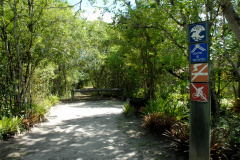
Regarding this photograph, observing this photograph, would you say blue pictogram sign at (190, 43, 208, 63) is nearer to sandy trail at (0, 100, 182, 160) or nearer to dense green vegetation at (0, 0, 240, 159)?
dense green vegetation at (0, 0, 240, 159)

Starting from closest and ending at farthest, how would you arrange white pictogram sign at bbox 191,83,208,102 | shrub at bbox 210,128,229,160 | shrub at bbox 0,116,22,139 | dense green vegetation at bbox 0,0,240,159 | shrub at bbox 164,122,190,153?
white pictogram sign at bbox 191,83,208,102 < shrub at bbox 210,128,229,160 < shrub at bbox 164,122,190,153 < dense green vegetation at bbox 0,0,240,159 < shrub at bbox 0,116,22,139

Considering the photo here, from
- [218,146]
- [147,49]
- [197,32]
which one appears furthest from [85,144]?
[147,49]

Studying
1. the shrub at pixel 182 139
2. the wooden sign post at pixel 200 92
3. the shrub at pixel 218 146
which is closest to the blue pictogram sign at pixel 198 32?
the wooden sign post at pixel 200 92

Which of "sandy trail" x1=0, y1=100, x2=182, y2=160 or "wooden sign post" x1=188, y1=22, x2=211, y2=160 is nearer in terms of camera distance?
"wooden sign post" x1=188, y1=22, x2=211, y2=160

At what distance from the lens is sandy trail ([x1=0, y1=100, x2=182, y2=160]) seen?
11.5ft

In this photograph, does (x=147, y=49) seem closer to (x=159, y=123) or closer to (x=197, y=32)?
(x=159, y=123)

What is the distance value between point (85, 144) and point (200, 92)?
2956 mm

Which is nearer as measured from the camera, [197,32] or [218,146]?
[197,32]

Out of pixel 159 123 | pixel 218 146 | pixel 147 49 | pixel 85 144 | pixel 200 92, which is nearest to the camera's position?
pixel 200 92

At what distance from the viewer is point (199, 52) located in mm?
2559

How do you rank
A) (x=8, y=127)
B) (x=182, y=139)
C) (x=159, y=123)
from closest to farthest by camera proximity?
(x=182, y=139), (x=8, y=127), (x=159, y=123)

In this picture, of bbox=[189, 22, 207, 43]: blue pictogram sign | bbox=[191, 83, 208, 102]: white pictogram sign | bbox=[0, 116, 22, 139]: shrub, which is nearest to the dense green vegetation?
bbox=[0, 116, 22, 139]: shrub

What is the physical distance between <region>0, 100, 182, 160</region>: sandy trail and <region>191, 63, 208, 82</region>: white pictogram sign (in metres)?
1.78

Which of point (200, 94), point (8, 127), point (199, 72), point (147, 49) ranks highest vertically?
point (147, 49)
